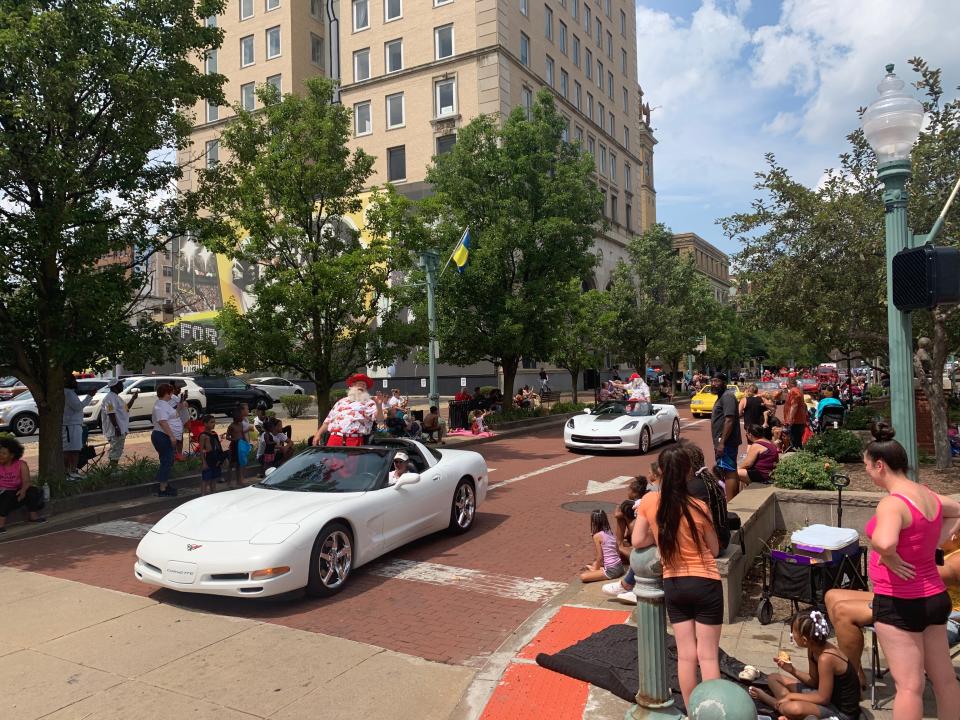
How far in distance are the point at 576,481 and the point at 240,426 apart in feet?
19.2

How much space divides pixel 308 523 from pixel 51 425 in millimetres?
6849

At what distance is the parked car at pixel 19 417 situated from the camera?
1903cm

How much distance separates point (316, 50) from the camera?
4459 centimetres

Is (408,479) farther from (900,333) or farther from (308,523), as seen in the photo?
(900,333)

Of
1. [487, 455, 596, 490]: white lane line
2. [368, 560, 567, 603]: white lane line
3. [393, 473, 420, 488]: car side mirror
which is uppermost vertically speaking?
[393, 473, 420, 488]: car side mirror

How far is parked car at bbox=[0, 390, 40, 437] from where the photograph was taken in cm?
1903

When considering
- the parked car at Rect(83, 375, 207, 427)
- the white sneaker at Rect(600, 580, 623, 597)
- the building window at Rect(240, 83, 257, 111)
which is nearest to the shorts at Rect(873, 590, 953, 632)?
the white sneaker at Rect(600, 580, 623, 597)

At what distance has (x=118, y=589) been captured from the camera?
6.25 meters

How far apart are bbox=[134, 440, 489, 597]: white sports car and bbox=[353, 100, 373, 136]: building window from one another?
35.5 meters

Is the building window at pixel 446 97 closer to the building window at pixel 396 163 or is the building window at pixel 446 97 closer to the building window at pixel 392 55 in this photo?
the building window at pixel 396 163

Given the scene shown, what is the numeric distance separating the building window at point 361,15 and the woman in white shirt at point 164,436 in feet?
117

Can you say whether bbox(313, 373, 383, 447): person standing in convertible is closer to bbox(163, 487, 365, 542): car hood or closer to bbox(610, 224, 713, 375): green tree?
bbox(163, 487, 365, 542): car hood

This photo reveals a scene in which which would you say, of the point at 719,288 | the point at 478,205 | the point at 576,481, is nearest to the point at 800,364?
the point at 719,288

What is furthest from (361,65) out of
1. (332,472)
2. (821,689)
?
(821,689)
